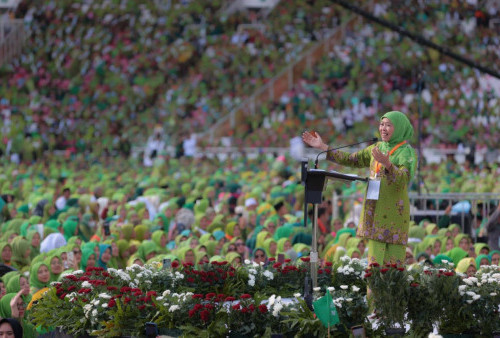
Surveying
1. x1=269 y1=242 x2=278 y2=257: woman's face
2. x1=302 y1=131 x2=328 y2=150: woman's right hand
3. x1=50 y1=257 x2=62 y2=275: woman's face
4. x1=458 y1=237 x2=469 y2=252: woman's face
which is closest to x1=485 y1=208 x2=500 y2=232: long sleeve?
x1=458 y1=237 x2=469 y2=252: woman's face

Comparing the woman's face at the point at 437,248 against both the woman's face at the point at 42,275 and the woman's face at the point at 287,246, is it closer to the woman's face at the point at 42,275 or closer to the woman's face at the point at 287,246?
the woman's face at the point at 287,246

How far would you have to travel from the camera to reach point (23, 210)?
2062cm

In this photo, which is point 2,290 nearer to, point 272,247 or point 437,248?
point 272,247

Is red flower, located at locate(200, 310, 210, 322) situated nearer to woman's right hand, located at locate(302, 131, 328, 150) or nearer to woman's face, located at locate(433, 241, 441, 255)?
woman's right hand, located at locate(302, 131, 328, 150)

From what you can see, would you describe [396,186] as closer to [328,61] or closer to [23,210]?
[23,210]

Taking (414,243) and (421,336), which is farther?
(414,243)

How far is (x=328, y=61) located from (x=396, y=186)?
32.0 meters

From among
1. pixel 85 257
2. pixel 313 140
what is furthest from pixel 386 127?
pixel 85 257

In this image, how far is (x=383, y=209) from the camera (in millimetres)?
9547

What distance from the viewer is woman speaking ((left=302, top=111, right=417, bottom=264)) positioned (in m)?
9.28

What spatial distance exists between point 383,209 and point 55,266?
4.61 meters

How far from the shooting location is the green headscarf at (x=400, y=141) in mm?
9289

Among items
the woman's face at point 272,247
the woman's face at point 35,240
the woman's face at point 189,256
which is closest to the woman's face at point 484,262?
the woman's face at point 272,247

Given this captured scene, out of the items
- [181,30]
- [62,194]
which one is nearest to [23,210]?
[62,194]
